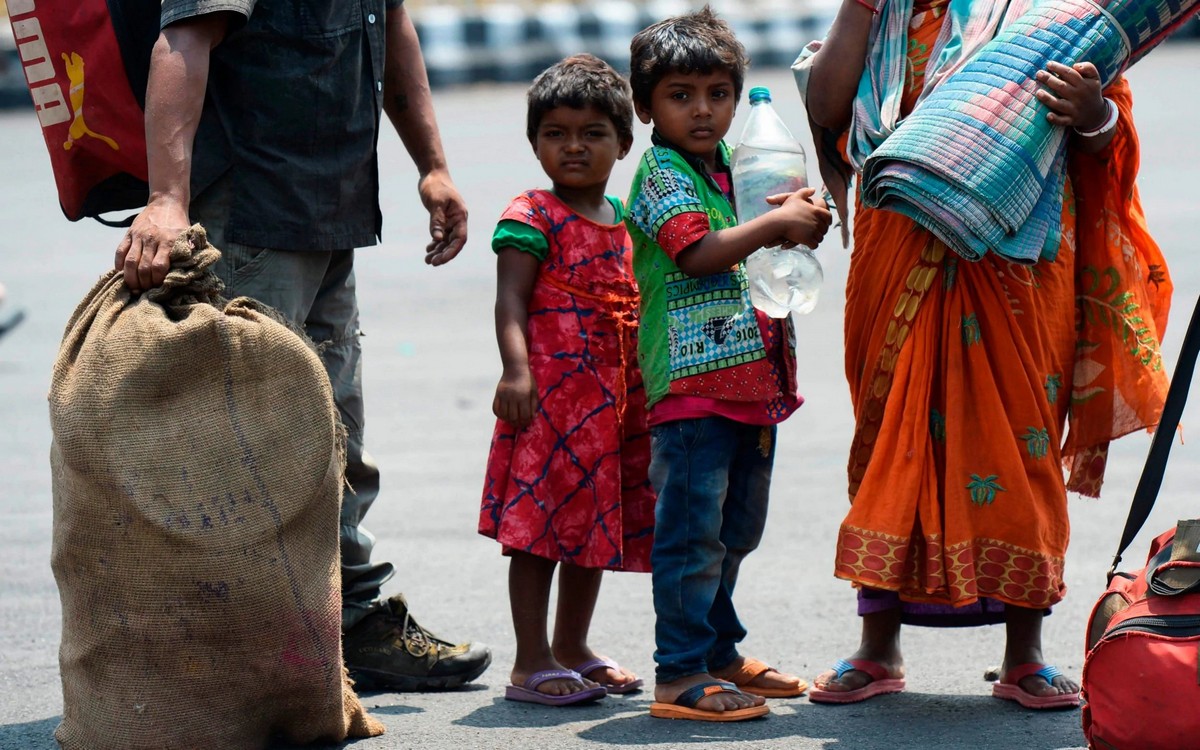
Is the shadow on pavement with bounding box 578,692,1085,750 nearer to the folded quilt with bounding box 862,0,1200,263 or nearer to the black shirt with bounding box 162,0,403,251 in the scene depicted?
the folded quilt with bounding box 862,0,1200,263

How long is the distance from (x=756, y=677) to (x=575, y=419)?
782mm

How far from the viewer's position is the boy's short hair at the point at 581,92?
3826 millimetres

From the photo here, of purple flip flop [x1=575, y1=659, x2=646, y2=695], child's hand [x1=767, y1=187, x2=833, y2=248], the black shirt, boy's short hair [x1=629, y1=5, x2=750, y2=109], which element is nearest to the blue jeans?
purple flip flop [x1=575, y1=659, x2=646, y2=695]

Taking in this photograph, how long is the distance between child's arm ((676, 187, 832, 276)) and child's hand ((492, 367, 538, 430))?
0.49 m

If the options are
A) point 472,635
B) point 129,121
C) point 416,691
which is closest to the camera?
point 129,121

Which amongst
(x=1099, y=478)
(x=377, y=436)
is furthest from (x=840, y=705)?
(x=377, y=436)

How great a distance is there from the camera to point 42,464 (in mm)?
6766

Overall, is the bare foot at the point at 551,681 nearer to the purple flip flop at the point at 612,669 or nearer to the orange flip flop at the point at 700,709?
the purple flip flop at the point at 612,669

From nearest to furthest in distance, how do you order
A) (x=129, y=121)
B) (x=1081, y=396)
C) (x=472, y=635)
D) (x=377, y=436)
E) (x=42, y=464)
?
(x=129, y=121)
(x=1081, y=396)
(x=472, y=635)
(x=42, y=464)
(x=377, y=436)

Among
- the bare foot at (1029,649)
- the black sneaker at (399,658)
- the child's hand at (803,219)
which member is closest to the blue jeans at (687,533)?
the child's hand at (803,219)

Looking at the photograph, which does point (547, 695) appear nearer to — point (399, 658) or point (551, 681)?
point (551, 681)

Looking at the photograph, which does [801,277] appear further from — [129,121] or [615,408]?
[129,121]

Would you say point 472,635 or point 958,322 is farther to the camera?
point 472,635

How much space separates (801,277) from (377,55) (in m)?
1.15
